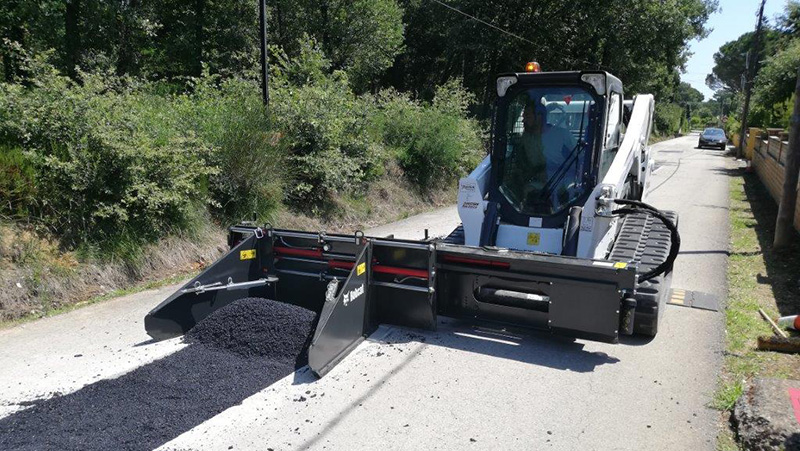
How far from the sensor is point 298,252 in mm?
5961

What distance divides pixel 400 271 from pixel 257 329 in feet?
4.82

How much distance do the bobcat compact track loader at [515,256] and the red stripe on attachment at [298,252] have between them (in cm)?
1

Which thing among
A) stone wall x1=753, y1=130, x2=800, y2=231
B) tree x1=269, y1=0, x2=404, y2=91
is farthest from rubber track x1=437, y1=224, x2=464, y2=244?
tree x1=269, y1=0, x2=404, y2=91

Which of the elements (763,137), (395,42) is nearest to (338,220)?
(395,42)

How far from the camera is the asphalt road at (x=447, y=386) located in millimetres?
3854

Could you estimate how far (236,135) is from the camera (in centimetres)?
951

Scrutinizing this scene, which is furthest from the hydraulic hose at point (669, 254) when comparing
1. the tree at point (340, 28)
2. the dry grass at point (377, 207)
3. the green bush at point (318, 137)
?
the tree at point (340, 28)

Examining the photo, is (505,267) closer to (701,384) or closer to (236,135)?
(701,384)

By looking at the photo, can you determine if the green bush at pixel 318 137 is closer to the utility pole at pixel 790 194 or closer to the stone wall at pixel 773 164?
the utility pole at pixel 790 194

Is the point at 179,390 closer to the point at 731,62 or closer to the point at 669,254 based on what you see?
the point at 669,254

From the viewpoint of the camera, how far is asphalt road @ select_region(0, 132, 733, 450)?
3854mm

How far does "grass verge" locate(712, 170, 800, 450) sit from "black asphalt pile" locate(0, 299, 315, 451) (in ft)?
11.5

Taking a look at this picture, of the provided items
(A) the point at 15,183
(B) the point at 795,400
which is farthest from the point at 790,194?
(A) the point at 15,183

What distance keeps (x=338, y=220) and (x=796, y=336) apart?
26.7ft
